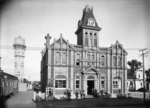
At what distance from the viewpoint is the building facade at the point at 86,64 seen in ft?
71.7

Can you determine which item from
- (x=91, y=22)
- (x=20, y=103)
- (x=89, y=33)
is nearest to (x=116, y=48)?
(x=89, y=33)

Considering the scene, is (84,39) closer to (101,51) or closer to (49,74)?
(101,51)

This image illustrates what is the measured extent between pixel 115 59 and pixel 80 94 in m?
8.63

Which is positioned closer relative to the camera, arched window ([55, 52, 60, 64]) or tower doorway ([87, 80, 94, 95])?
arched window ([55, 52, 60, 64])

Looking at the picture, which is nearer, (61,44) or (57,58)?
(57,58)

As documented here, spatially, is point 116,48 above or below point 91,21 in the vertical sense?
below

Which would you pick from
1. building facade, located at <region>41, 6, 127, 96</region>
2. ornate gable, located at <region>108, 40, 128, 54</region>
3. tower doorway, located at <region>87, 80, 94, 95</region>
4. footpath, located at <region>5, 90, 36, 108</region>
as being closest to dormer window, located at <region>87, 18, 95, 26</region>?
building facade, located at <region>41, 6, 127, 96</region>

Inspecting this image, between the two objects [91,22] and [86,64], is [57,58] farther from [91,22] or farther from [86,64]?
[91,22]

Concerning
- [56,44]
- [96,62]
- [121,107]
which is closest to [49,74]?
[56,44]

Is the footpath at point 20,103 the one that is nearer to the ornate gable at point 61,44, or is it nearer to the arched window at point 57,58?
the arched window at point 57,58

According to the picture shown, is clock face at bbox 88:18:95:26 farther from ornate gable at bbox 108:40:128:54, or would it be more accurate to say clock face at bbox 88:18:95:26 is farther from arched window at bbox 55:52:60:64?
arched window at bbox 55:52:60:64

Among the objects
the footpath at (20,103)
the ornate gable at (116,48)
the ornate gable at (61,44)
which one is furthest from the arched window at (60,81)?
the ornate gable at (116,48)

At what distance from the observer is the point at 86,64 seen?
76.7ft

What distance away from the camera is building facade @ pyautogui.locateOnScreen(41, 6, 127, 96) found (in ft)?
71.7
